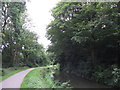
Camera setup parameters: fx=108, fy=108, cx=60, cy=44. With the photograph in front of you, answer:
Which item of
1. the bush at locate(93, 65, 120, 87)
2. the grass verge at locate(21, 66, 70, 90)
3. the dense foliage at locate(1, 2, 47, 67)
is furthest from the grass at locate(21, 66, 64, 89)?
the dense foliage at locate(1, 2, 47, 67)

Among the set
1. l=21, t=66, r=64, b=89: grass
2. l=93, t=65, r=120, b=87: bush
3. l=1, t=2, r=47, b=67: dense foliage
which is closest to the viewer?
l=21, t=66, r=64, b=89: grass

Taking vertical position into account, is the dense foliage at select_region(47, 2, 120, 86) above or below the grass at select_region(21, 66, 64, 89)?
above

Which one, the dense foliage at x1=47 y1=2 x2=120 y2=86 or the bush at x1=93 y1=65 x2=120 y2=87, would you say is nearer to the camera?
the bush at x1=93 y1=65 x2=120 y2=87

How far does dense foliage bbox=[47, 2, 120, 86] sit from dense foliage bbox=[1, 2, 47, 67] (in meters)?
3.97

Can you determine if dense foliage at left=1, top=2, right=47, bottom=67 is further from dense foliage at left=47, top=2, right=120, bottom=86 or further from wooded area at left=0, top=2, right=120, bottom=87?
dense foliage at left=47, top=2, right=120, bottom=86

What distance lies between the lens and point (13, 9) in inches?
392

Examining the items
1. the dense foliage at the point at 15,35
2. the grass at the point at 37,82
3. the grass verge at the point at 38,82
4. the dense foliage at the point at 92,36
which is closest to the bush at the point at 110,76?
the dense foliage at the point at 92,36

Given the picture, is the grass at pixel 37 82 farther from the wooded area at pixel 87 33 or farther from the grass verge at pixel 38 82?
the wooded area at pixel 87 33

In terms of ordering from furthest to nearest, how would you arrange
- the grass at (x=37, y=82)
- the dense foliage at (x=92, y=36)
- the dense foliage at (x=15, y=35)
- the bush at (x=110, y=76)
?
the dense foliage at (x=15, y=35) < the dense foliage at (x=92, y=36) < the bush at (x=110, y=76) < the grass at (x=37, y=82)

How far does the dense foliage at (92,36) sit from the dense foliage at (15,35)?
397 centimetres

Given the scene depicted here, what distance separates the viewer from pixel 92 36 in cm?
938

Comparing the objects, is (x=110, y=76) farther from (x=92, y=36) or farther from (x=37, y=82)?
(x=37, y=82)

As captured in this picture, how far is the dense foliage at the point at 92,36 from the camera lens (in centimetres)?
762

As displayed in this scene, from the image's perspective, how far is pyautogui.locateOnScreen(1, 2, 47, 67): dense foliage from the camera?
10.3 metres
